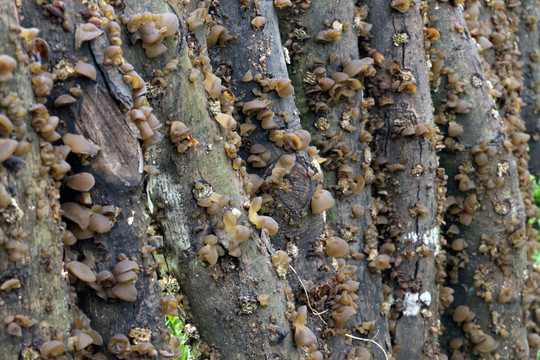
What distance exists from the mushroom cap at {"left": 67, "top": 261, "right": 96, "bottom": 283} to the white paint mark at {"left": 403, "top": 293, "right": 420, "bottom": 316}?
2111 millimetres

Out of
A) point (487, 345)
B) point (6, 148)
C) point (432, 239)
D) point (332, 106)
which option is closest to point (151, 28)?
point (6, 148)

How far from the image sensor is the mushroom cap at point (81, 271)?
1.82 metres

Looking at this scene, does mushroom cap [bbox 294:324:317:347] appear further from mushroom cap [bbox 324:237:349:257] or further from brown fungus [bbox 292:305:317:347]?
mushroom cap [bbox 324:237:349:257]

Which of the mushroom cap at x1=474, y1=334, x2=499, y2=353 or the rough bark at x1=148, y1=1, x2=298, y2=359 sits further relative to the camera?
the mushroom cap at x1=474, y1=334, x2=499, y2=353

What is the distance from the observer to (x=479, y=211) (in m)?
3.79

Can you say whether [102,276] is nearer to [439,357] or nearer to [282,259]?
[282,259]

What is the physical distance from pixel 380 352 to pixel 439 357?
31.2 inches

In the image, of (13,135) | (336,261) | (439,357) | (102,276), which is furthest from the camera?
(439,357)

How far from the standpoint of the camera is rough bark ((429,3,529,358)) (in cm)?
370

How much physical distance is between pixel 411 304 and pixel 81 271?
218cm

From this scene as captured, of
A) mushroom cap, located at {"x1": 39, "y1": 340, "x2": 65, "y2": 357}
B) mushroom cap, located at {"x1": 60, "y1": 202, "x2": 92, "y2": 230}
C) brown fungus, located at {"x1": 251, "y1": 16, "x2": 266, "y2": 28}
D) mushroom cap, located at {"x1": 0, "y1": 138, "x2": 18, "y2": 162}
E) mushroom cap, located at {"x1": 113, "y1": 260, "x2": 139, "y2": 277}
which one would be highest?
mushroom cap, located at {"x1": 0, "y1": 138, "x2": 18, "y2": 162}

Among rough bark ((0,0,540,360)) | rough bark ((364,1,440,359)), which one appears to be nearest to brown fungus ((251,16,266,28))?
rough bark ((0,0,540,360))

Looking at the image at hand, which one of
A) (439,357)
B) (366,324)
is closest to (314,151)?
(366,324)

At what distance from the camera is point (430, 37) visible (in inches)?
138
